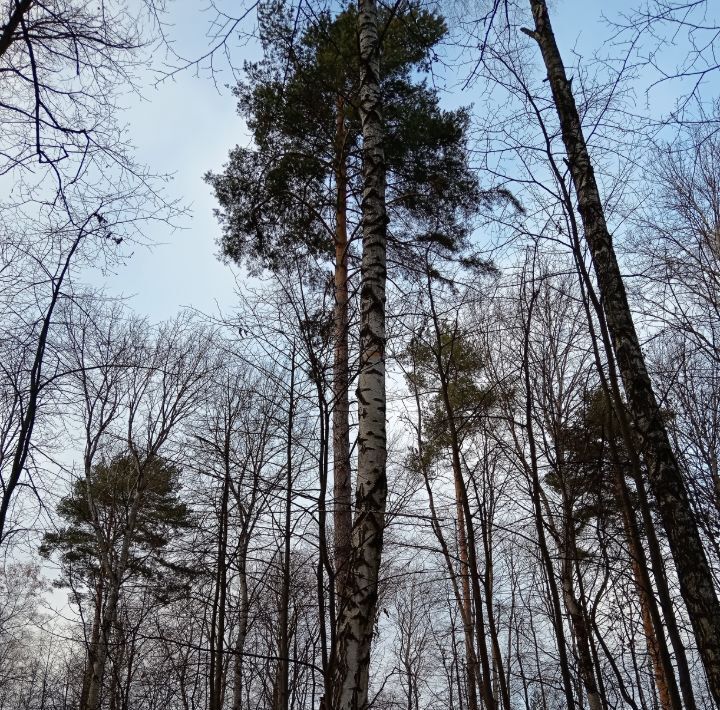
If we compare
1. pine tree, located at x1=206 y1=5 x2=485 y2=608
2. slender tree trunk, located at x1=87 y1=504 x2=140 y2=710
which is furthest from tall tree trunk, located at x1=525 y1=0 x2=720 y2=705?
slender tree trunk, located at x1=87 y1=504 x2=140 y2=710

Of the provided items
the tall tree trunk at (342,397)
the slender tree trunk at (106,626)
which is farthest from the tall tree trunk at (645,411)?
the slender tree trunk at (106,626)

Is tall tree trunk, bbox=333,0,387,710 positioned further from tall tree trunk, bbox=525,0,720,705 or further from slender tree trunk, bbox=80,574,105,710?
slender tree trunk, bbox=80,574,105,710

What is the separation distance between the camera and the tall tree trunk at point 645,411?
2592mm

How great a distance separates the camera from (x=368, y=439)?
9.27 feet

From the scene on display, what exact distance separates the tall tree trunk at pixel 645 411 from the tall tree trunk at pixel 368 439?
136 centimetres

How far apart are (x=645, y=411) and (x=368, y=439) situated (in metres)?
1.71

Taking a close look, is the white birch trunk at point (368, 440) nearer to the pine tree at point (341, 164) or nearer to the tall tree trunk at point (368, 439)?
the tall tree trunk at point (368, 439)

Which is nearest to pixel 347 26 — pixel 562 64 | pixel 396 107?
pixel 396 107

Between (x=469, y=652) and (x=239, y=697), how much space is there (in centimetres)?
462

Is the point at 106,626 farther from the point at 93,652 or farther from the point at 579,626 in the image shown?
the point at 579,626

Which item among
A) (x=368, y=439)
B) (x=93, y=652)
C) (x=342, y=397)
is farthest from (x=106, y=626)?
(x=368, y=439)

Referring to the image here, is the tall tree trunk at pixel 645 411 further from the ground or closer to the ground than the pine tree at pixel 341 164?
closer to the ground

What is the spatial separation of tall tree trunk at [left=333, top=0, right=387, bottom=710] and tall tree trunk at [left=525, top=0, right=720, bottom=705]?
1.36m

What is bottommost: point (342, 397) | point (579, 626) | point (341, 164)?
point (579, 626)
